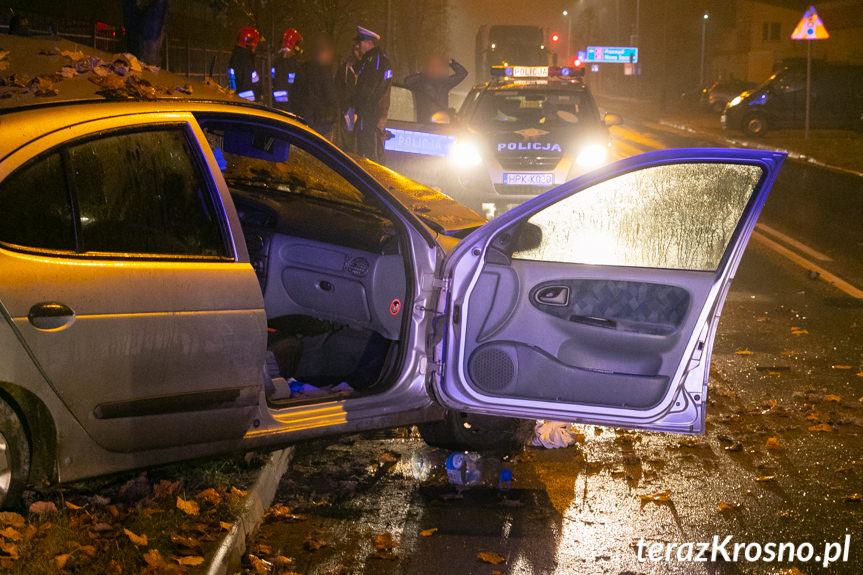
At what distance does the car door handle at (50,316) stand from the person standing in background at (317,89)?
10044 millimetres

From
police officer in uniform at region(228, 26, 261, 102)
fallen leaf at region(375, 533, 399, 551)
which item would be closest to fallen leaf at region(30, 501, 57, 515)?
fallen leaf at region(375, 533, 399, 551)

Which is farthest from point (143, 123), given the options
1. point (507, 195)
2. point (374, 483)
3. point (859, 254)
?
point (859, 254)

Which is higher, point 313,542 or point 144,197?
point 144,197

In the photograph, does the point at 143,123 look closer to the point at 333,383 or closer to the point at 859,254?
the point at 333,383

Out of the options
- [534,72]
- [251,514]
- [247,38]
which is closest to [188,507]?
[251,514]

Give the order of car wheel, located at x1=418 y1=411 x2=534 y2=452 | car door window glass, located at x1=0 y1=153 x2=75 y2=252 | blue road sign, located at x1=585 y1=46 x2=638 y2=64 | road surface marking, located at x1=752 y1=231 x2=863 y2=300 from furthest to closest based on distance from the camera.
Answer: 1. blue road sign, located at x1=585 y1=46 x2=638 y2=64
2. road surface marking, located at x1=752 y1=231 x2=863 y2=300
3. car wheel, located at x1=418 y1=411 x2=534 y2=452
4. car door window glass, located at x1=0 y1=153 x2=75 y2=252

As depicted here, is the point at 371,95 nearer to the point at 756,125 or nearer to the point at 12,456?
the point at 12,456

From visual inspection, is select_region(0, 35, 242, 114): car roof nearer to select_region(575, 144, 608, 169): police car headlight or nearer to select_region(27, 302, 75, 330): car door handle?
select_region(27, 302, 75, 330): car door handle

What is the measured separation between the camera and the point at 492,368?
4.49m

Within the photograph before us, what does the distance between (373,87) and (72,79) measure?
9.74 meters

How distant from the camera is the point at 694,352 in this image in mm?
4352

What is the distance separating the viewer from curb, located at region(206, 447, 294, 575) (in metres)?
3.75

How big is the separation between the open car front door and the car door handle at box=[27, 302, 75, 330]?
1605mm

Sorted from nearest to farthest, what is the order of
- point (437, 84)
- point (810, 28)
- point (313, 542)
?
1. point (313, 542)
2. point (437, 84)
3. point (810, 28)
